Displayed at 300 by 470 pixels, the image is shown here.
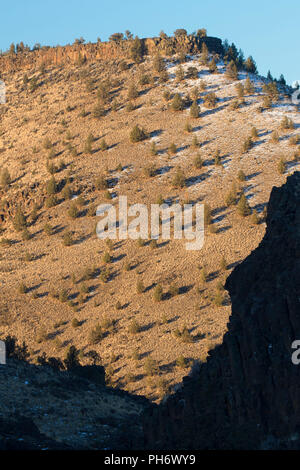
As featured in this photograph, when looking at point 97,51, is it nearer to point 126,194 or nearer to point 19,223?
point 126,194

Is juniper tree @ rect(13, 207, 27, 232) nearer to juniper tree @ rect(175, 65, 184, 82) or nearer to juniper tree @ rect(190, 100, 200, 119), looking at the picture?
juniper tree @ rect(190, 100, 200, 119)

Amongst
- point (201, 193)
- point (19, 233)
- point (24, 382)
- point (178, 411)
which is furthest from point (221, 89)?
point (178, 411)

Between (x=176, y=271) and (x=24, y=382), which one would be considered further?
(x=176, y=271)

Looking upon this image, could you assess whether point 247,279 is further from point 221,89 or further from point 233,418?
point 221,89

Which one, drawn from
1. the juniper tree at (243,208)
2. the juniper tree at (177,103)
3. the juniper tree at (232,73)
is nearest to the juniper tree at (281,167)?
the juniper tree at (243,208)

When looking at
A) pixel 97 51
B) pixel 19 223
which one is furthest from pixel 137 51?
pixel 19 223

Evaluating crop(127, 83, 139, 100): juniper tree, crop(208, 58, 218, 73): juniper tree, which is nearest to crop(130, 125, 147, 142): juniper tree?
crop(127, 83, 139, 100): juniper tree

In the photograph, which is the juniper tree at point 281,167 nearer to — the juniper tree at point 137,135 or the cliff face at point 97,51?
the juniper tree at point 137,135
